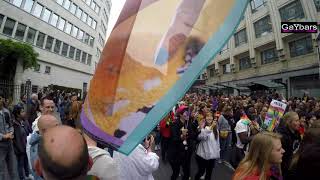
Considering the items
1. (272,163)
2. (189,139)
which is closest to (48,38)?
(189,139)

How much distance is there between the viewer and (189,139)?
6828 millimetres

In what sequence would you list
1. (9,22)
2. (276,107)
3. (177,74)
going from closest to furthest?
(177,74)
(276,107)
(9,22)

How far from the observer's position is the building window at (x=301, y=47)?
27.6m

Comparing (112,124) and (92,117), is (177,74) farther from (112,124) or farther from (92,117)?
(92,117)

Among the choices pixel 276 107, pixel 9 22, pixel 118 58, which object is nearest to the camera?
pixel 118 58

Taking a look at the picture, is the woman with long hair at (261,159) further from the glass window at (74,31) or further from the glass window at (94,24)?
the glass window at (94,24)

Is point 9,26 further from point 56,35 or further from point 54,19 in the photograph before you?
point 56,35

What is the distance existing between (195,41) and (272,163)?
79.8 inches

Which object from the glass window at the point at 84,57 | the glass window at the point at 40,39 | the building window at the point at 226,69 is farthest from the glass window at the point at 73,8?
the building window at the point at 226,69

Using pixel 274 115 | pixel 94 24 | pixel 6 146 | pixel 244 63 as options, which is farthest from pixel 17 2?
pixel 274 115

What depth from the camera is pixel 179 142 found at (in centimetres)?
668

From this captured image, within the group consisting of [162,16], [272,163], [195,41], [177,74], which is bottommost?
[272,163]

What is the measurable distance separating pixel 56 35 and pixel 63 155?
41989mm

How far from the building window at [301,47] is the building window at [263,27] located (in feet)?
11.9
